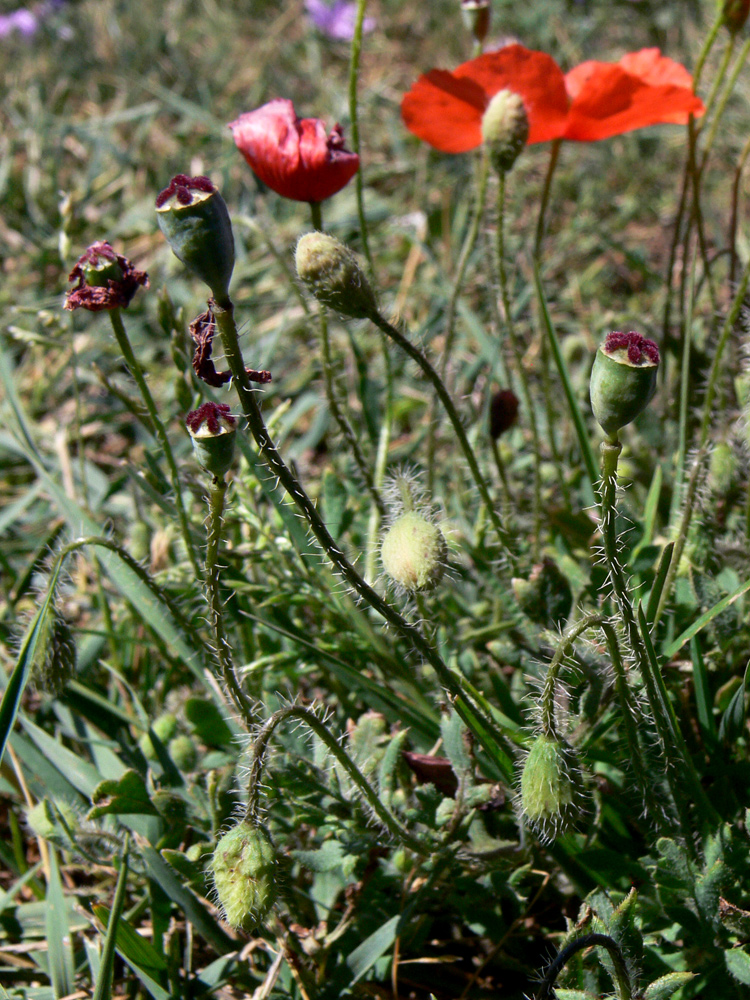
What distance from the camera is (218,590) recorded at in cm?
123

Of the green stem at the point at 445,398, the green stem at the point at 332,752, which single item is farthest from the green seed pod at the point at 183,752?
the green stem at the point at 445,398

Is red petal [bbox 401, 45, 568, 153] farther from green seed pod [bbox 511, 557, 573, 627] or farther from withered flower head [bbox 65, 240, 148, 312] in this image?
green seed pod [bbox 511, 557, 573, 627]

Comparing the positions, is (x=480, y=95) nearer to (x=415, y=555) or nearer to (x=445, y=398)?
(x=445, y=398)

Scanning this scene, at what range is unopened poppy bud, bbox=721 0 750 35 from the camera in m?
1.69

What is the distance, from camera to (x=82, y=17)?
217 inches

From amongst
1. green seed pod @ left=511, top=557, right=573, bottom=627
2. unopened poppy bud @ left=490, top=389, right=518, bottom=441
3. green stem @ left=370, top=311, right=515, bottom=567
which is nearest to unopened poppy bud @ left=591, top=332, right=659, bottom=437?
green stem @ left=370, top=311, right=515, bottom=567

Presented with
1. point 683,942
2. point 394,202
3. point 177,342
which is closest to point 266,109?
point 177,342

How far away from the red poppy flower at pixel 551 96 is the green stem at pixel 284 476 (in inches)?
39.7

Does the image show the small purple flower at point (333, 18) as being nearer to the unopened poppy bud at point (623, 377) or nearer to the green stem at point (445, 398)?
the green stem at point (445, 398)

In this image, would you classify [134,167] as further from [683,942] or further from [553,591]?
[683,942]

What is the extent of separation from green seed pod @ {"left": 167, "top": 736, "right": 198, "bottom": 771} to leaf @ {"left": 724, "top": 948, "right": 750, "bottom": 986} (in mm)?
888

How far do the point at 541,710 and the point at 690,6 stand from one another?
13.2 feet

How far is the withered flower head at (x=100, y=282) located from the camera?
4.38 ft

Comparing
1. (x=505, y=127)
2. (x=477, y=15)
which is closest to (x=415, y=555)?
(x=505, y=127)
